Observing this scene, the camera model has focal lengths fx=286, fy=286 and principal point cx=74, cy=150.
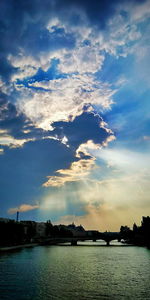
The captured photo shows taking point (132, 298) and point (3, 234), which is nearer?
point (132, 298)

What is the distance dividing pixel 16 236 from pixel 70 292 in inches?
4422

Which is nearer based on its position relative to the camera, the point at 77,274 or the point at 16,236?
the point at 77,274

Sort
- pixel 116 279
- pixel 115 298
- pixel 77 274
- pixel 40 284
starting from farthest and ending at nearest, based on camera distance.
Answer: pixel 77 274, pixel 116 279, pixel 40 284, pixel 115 298

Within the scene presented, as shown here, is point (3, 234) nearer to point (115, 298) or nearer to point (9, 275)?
point (9, 275)

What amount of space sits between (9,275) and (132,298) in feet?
81.5

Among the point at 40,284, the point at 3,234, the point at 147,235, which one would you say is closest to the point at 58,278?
the point at 40,284

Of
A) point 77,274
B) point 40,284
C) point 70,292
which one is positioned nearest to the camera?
point 70,292

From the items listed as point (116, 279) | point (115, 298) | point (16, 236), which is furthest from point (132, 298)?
point (16, 236)

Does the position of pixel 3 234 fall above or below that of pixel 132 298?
above

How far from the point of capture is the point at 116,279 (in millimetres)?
46875

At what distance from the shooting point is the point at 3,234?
398 ft

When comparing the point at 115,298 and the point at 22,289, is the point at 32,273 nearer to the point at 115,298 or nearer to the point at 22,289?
the point at 22,289

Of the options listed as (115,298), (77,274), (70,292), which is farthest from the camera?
(77,274)

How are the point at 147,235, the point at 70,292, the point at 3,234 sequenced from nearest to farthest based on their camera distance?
1. the point at 70,292
2. the point at 3,234
3. the point at 147,235
